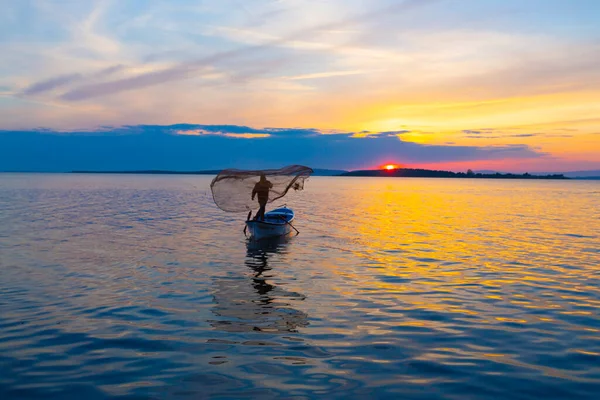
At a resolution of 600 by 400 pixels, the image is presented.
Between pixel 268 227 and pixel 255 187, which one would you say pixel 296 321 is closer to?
pixel 255 187

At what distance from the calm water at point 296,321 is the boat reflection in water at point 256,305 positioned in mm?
81

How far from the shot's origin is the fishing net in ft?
89.9

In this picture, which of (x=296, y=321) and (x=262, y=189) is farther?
(x=262, y=189)

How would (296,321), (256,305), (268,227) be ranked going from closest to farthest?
(296,321) → (256,305) → (268,227)

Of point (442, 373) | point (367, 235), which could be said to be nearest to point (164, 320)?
point (442, 373)

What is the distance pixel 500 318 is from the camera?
13898 mm

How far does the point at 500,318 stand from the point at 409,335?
3.31 m

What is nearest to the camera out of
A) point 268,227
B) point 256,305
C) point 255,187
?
point 256,305

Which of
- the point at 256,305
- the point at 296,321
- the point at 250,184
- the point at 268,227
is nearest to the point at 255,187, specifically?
the point at 250,184

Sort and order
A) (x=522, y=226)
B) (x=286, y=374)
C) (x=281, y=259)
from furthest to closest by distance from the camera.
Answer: (x=522, y=226)
(x=281, y=259)
(x=286, y=374)

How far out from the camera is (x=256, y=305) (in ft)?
49.9

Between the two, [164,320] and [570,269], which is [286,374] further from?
[570,269]

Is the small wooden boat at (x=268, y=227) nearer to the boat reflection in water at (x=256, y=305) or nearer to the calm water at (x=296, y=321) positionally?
the calm water at (x=296, y=321)

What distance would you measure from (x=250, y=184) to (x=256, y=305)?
13.8 metres
